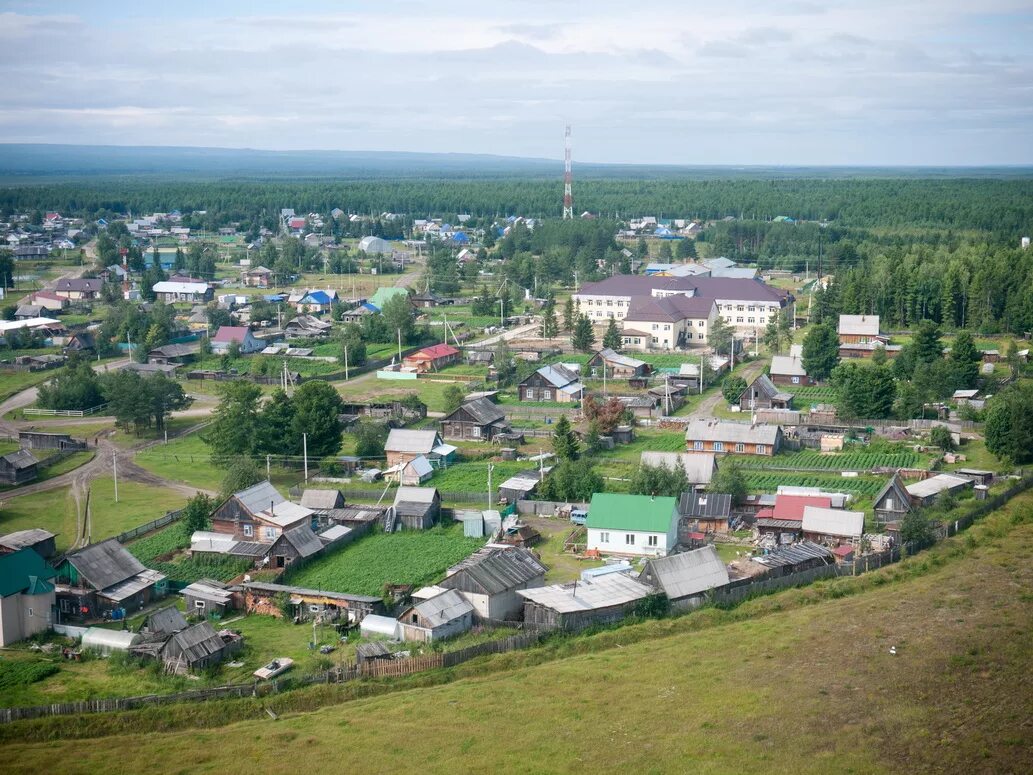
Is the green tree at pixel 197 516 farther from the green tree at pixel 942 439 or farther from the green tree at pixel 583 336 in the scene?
the green tree at pixel 583 336

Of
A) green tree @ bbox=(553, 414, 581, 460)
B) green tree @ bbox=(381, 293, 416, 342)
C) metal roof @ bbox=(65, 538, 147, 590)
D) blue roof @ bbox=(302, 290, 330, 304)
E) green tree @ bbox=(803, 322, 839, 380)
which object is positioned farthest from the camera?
blue roof @ bbox=(302, 290, 330, 304)

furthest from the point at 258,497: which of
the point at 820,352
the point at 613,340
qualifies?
the point at 613,340

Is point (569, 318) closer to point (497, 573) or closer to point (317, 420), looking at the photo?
point (317, 420)

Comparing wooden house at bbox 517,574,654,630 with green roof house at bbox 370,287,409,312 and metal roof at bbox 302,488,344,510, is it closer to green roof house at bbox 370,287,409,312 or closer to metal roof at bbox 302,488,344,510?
metal roof at bbox 302,488,344,510

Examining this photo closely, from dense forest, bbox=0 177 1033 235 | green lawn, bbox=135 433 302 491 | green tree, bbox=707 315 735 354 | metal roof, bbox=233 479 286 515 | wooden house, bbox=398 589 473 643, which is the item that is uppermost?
dense forest, bbox=0 177 1033 235

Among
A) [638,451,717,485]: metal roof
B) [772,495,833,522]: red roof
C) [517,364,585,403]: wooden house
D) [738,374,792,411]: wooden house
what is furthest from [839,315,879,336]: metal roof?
[772,495,833,522]: red roof

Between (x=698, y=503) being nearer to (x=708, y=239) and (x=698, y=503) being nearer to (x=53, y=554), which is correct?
(x=53, y=554)

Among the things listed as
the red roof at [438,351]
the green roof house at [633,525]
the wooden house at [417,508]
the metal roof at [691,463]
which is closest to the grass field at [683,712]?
the green roof house at [633,525]

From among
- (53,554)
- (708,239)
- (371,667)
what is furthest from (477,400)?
(708,239)
